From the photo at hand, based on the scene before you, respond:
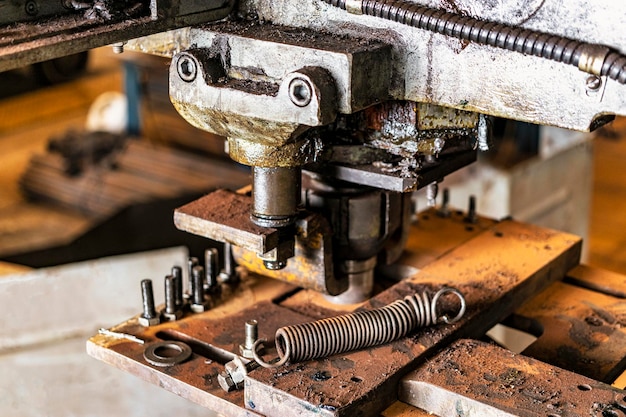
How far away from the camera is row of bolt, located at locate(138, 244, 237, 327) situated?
1.40 m

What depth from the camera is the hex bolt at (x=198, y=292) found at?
1.43 m

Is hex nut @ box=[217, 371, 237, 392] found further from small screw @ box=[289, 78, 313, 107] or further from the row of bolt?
small screw @ box=[289, 78, 313, 107]

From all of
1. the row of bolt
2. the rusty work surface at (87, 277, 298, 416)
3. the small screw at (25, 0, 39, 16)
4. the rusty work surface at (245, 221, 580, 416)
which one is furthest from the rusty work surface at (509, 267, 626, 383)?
the small screw at (25, 0, 39, 16)

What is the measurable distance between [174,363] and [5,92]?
147 inches

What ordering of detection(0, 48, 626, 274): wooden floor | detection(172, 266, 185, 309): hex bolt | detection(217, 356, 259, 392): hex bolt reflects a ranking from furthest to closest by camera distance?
detection(0, 48, 626, 274): wooden floor, detection(172, 266, 185, 309): hex bolt, detection(217, 356, 259, 392): hex bolt

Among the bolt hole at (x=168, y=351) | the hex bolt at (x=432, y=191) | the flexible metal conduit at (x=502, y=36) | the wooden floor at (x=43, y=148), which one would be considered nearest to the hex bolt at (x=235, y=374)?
the bolt hole at (x=168, y=351)

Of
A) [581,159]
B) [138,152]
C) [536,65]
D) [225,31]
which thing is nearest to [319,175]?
[225,31]

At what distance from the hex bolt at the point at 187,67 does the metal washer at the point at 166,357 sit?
38 cm

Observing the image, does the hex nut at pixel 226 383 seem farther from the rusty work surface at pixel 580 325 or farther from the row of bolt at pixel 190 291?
the rusty work surface at pixel 580 325

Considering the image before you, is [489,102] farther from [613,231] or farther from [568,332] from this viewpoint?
[613,231]

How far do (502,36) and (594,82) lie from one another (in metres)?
0.11

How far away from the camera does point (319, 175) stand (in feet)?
4.49

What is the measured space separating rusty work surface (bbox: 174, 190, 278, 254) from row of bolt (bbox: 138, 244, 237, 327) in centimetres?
12

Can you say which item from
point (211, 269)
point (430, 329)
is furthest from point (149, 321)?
point (430, 329)
